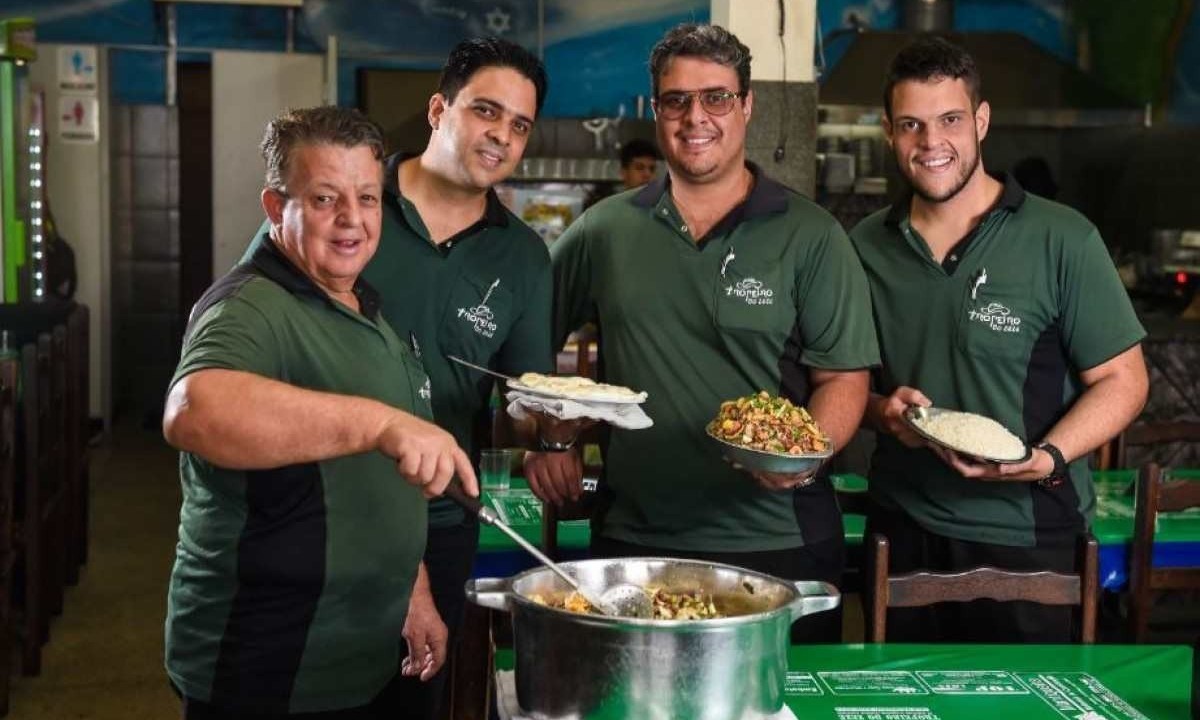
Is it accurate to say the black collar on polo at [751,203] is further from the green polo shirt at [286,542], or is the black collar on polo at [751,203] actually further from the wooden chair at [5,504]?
the wooden chair at [5,504]

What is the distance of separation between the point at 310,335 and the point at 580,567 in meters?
0.52

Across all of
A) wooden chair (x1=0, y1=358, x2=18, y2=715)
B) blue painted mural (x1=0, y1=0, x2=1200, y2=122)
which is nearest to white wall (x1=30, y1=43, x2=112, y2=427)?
blue painted mural (x1=0, y1=0, x2=1200, y2=122)

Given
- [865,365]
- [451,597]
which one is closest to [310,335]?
[451,597]

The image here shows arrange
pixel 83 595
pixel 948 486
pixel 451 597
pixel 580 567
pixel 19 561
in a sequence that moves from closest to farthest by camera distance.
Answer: pixel 580 567 → pixel 451 597 → pixel 948 486 → pixel 19 561 → pixel 83 595

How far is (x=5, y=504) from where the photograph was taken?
4238mm

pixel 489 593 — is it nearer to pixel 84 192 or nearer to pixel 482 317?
pixel 482 317

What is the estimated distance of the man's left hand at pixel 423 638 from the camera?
2379 mm

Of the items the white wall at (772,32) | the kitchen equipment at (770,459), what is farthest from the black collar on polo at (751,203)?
the white wall at (772,32)

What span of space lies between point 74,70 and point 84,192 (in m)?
0.75

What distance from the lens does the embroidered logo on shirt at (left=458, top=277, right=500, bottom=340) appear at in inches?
107

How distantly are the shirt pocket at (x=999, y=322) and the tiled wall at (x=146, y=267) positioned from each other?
7.60 metres

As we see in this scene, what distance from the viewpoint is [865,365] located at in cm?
283

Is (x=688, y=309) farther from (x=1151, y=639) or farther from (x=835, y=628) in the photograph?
(x=1151, y=639)

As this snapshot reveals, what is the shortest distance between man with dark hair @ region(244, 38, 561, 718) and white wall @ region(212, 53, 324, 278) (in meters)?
6.29
